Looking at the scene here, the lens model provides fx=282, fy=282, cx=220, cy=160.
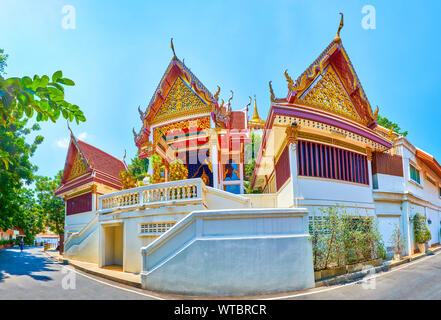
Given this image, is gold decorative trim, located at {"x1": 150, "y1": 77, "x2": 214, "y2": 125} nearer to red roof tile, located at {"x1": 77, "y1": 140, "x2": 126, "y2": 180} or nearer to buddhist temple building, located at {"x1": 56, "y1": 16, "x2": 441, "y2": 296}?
buddhist temple building, located at {"x1": 56, "y1": 16, "x2": 441, "y2": 296}

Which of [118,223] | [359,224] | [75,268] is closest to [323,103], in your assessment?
[359,224]

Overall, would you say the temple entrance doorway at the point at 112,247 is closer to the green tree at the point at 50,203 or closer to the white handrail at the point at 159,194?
the white handrail at the point at 159,194

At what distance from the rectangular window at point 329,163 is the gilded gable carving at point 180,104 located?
626 centimetres

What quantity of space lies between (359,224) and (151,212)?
22.2 ft

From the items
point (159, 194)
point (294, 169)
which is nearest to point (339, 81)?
point (294, 169)

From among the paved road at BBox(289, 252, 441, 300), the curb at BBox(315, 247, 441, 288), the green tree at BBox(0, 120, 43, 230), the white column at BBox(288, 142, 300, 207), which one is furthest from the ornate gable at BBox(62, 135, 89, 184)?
the paved road at BBox(289, 252, 441, 300)

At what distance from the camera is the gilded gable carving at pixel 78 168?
19781 mm

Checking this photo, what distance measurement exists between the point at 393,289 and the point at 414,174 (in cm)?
1125

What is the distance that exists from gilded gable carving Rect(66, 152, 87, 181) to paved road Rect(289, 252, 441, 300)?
17.6 m

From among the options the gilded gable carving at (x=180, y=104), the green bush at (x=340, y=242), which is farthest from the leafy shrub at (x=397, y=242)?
the gilded gable carving at (x=180, y=104)

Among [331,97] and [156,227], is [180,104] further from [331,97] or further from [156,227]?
[156,227]

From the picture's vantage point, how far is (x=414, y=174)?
51.5 ft

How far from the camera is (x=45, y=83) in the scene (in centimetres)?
195

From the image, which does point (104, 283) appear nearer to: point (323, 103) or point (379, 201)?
point (323, 103)
